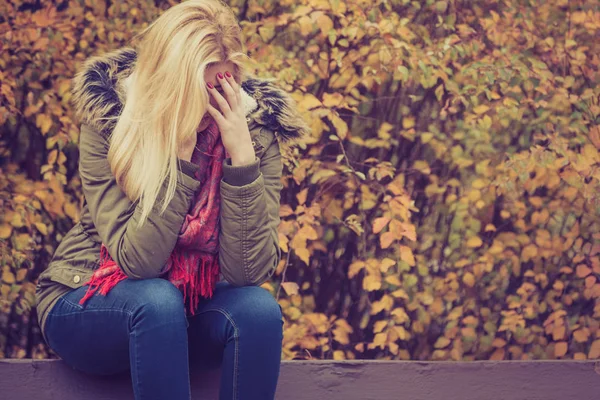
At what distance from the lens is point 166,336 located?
1.71m

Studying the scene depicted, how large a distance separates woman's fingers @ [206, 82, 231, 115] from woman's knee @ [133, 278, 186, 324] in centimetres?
49

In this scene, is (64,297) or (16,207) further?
(16,207)

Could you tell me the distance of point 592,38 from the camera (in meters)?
2.98

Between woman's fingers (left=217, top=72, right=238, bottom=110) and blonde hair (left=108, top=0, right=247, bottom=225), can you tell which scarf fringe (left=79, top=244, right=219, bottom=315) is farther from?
woman's fingers (left=217, top=72, right=238, bottom=110)

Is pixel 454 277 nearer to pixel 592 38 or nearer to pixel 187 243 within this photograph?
pixel 592 38

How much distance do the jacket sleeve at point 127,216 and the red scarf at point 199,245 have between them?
0.05m

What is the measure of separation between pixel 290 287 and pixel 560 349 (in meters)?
1.17

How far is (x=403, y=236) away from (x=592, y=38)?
3.72ft

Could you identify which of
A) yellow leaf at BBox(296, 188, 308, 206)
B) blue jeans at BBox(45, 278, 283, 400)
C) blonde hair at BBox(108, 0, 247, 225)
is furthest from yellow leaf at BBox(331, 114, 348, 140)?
blue jeans at BBox(45, 278, 283, 400)

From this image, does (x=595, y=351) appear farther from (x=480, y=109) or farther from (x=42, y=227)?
(x=42, y=227)

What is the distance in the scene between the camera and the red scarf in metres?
1.89

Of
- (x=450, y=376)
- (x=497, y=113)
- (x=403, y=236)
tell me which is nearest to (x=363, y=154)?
(x=403, y=236)

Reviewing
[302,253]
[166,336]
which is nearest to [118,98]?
[166,336]

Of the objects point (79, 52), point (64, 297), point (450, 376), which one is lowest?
point (450, 376)
